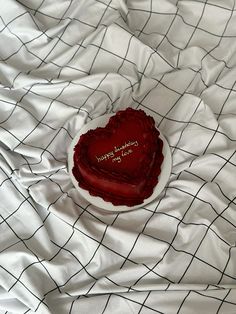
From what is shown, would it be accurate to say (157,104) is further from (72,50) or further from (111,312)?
(111,312)

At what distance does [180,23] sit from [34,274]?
0.68m

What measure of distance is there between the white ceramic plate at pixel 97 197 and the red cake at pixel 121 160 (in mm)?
12

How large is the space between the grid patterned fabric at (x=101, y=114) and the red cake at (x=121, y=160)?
5cm

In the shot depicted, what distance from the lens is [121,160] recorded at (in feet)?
Answer: 2.98

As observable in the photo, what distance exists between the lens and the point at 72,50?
43.3 inches

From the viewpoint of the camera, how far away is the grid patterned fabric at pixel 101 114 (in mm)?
847

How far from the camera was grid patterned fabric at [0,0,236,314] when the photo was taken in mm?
847

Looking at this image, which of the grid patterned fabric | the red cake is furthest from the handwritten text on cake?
the grid patterned fabric

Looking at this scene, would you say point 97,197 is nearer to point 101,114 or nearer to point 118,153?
point 118,153

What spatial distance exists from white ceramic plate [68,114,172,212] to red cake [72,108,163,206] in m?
0.01

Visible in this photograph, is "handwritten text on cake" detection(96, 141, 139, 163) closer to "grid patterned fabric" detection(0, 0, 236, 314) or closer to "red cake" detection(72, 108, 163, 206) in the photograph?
"red cake" detection(72, 108, 163, 206)

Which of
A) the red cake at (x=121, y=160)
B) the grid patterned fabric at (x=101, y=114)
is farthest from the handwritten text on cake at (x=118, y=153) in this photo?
the grid patterned fabric at (x=101, y=114)

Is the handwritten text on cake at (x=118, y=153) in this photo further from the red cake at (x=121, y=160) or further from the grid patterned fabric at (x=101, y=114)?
the grid patterned fabric at (x=101, y=114)

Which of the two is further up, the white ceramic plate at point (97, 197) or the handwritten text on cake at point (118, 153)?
the handwritten text on cake at point (118, 153)
